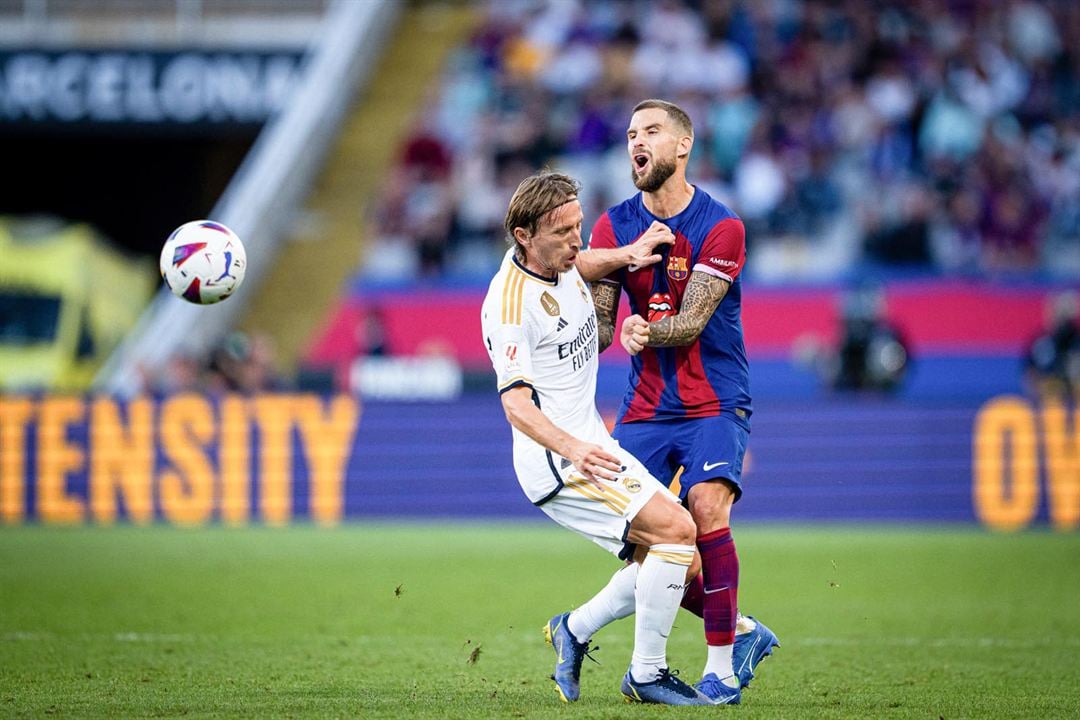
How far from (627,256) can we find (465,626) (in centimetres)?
348

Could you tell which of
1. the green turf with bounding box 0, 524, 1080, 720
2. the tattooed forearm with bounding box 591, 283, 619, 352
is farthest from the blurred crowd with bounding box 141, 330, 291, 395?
the tattooed forearm with bounding box 591, 283, 619, 352

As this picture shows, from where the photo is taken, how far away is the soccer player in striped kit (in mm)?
6652

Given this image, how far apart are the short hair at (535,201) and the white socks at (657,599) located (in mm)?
1491

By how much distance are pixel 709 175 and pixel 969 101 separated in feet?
12.3

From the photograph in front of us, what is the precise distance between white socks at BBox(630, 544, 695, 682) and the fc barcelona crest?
48.9 inches

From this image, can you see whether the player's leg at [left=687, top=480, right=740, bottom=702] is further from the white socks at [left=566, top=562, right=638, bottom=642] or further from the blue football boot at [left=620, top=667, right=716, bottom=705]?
the white socks at [left=566, top=562, right=638, bottom=642]

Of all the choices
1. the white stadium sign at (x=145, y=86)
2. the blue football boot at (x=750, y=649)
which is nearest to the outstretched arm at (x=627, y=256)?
the blue football boot at (x=750, y=649)

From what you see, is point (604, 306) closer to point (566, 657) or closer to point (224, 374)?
point (566, 657)

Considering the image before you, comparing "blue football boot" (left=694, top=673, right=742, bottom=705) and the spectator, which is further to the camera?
the spectator

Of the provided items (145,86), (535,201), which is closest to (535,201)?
(535,201)

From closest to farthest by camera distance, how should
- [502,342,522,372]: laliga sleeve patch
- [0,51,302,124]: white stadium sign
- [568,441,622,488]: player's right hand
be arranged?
[568,441,622,488]: player's right hand, [502,342,522,372]: laliga sleeve patch, [0,51,302,124]: white stadium sign

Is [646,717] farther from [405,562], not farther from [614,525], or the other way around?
[405,562]

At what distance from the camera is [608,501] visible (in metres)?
6.44

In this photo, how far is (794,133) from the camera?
20.8 meters
